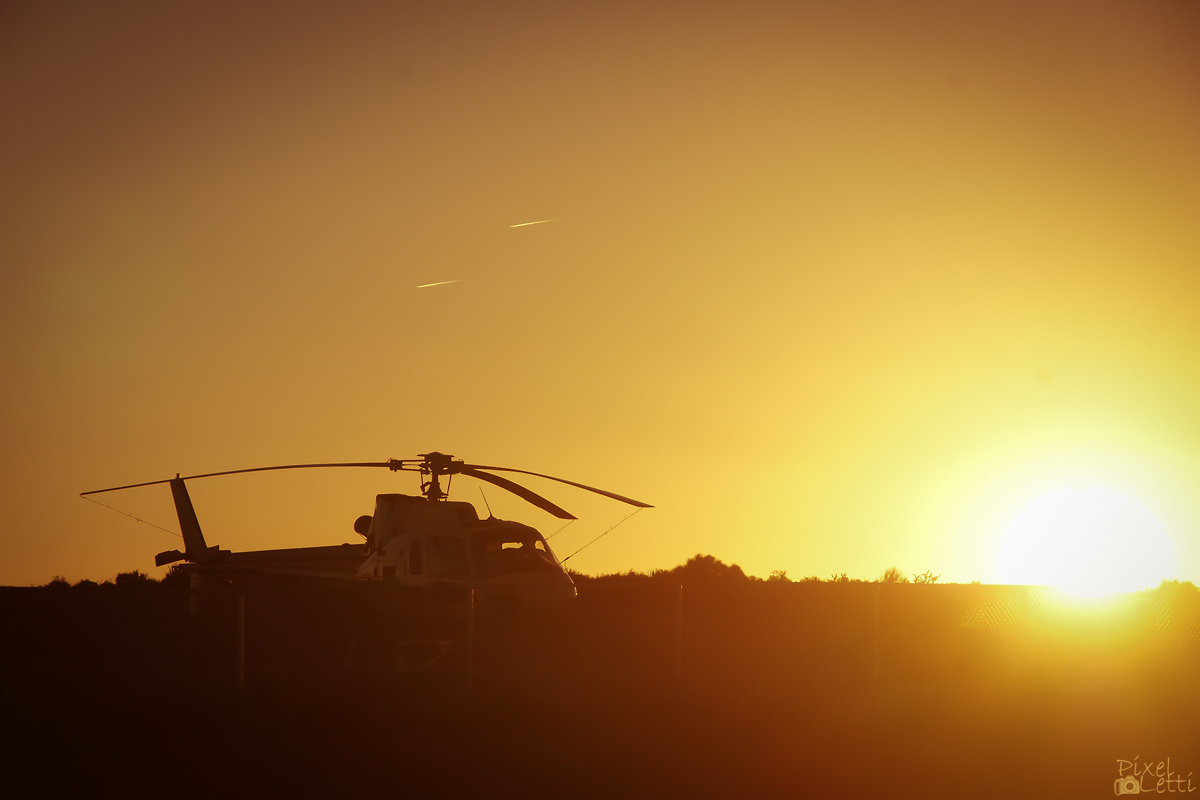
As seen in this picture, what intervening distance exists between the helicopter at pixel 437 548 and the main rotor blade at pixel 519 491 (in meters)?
0.02

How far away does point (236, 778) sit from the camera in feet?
34.5

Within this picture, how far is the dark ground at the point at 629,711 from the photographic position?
10.8m

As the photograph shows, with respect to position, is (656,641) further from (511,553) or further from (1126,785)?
(1126,785)

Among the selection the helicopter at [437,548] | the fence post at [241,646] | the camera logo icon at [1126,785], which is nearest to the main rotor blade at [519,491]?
the helicopter at [437,548]

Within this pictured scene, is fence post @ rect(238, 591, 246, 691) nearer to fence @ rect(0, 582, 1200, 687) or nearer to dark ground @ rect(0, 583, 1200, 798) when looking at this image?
fence @ rect(0, 582, 1200, 687)

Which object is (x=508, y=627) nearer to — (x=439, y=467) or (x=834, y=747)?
(x=439, y=467)

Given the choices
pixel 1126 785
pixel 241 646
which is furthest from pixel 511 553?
pixel 1126 785

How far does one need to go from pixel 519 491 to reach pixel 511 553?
157 cm

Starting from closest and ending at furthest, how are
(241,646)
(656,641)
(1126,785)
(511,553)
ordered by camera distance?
(1126,785) → (241,646) → (656,641) → (511,553)

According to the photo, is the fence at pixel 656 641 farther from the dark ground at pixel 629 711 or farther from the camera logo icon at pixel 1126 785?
the camera logo icon at pixel 1126 785

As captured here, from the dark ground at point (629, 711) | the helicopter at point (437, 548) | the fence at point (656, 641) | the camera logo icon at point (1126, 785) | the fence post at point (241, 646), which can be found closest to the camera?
the dark ground at point (629, 711)

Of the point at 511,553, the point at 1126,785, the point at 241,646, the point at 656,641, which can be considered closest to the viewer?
the point at 1126,785

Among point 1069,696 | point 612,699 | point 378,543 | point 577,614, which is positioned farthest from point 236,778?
point 1069,696

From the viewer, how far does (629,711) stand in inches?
538
